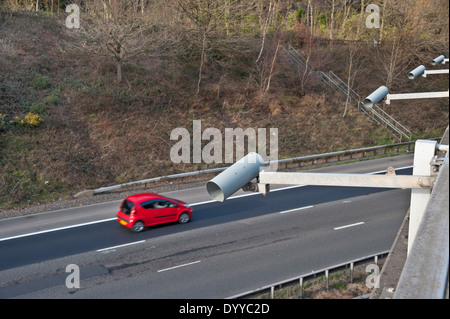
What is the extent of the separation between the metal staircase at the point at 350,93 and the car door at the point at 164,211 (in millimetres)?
17735

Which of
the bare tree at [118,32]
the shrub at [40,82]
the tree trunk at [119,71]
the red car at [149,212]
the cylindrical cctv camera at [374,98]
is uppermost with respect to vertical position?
the bare tree at [118,32]

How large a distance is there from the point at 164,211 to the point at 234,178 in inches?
468

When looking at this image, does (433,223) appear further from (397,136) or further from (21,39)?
(21,39)

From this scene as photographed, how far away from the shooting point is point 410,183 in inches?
139

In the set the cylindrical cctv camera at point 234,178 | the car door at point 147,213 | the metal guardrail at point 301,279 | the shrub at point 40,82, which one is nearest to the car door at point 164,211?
the car door at point 147,213

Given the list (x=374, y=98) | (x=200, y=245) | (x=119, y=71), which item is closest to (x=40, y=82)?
(x=119, y=71)

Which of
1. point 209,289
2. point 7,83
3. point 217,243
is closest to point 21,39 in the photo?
point 7,83

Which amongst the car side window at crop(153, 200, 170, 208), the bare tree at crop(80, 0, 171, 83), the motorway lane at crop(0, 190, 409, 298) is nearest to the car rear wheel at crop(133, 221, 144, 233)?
the car side window at crop(153, 200, 170, 208)

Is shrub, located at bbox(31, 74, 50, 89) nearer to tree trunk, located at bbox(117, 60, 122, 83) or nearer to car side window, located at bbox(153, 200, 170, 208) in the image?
tree trunk, located at bbox(117, 60, 122, 83)

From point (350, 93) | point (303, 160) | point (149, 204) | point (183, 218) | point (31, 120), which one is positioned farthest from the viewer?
point (350, 93)

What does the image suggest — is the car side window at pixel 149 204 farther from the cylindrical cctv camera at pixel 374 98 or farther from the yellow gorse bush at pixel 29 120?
the cylindrical cctv camera at pixel 374 98

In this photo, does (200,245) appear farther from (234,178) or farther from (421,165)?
(421,165)

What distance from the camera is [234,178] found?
13.1ft

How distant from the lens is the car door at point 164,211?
50.4ft
